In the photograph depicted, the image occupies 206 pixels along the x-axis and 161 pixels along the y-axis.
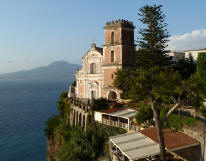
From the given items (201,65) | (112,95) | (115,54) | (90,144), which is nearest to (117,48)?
(115,54)

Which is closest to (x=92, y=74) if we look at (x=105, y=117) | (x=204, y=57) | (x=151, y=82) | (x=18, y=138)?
(x=105, y=117)

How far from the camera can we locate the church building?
1249 inches

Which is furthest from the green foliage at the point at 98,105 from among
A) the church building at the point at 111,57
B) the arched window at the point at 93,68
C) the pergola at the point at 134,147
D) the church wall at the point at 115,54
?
the arched window at the point at 93,68

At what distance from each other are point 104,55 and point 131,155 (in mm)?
21543

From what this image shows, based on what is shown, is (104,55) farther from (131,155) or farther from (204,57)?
(131,155)

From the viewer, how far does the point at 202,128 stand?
615 inches

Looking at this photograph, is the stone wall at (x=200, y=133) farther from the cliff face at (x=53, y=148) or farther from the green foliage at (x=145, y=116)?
the cliff face at (x=53, y=148)

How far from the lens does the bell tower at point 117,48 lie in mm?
31609

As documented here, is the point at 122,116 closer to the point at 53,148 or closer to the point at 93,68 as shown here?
the point at 93,68

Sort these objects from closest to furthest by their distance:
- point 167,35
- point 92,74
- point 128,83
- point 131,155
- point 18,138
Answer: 1. point 131,155
2. point 128,83
3. point 167,35
4. point 92,74
5. point 18,138

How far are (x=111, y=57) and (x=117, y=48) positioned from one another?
1785 mm

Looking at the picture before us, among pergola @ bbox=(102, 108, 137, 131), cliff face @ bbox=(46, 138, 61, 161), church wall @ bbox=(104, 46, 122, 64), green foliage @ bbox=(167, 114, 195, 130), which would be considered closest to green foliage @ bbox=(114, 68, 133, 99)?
green foliage @ bbox=(167, 114, 195, 130)

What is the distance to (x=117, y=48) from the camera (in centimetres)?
3186

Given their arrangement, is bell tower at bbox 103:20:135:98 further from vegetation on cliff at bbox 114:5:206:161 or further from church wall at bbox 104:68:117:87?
vegetation on cliff at bbox 114:5:206:161
